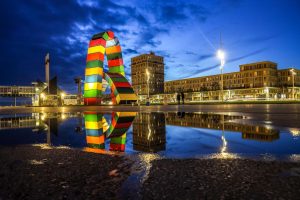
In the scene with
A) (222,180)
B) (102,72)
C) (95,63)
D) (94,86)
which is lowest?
(222,180)

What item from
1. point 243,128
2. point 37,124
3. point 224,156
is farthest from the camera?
point 37,124

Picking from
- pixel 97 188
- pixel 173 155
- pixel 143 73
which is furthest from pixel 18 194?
pixel 143 73

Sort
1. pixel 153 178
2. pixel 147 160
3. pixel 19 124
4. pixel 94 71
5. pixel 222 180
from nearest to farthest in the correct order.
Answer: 1. pixel 222 180
2. pixel 153 178
3. pixel 147 160
4. pixel 19 124
5. pixel 94 71

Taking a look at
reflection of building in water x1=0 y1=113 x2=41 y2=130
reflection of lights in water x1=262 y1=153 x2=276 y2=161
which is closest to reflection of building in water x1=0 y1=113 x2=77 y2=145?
reflection of building in water x1=0 y1=113 x2=41 y2=130

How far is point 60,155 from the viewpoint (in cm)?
495

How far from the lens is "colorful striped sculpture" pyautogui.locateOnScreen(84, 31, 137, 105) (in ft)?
122

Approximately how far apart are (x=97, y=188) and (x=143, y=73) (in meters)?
170

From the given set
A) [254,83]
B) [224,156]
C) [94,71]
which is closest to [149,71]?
[254,83]

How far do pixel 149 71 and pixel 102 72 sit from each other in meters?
132

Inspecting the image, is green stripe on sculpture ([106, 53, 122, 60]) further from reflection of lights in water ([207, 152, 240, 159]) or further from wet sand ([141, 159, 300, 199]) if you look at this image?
wet sand ([141, 159, 300, 199])

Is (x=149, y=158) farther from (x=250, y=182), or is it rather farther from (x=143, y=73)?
(x=143, y=73)

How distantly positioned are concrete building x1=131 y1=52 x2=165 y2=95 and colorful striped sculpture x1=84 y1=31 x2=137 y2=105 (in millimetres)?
123910

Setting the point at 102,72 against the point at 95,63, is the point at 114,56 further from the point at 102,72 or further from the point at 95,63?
the point at 95,63

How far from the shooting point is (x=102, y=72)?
38.3 m
